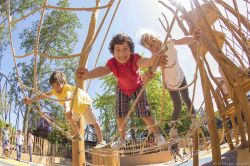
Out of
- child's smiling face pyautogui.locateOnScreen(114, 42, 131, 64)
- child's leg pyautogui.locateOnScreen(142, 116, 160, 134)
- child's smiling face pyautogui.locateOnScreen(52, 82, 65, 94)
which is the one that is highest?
child's smiling face pyautogui.locateOnScreen(114, 42, 131, 64)

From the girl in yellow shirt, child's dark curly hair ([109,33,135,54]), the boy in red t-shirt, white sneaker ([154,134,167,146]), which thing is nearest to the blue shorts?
the boy in red t-shirt

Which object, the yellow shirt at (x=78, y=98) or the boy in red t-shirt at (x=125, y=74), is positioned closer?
the boy in red t-shirt at (x=125, y=74)

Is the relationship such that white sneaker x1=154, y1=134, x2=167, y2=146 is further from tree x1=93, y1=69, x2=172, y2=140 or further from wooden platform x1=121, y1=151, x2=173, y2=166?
tree x1=93, y1=69, x2=172, y2=140

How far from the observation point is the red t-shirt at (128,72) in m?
2.08

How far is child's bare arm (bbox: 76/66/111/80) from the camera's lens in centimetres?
175

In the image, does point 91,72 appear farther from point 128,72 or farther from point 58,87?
point 58,87

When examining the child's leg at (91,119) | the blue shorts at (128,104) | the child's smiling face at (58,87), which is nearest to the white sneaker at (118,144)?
the blue shorts at (128,104)

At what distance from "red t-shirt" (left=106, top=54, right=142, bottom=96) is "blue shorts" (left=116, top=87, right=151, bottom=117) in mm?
37

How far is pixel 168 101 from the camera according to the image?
466 inches

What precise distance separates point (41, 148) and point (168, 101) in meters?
4.56

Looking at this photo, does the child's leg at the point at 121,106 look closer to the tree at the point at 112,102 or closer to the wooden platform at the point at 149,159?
the wooden platform at the point at 149,159

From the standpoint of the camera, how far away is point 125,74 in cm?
211

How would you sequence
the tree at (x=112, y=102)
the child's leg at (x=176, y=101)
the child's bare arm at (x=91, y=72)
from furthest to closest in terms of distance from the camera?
the tree at (x=112, y=102) → the child's leg at (x=176, y=101) → the child's bare arm at (x=91, y=72)

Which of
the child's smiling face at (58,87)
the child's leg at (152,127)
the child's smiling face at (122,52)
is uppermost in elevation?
the child's smiling face at (122,52)
